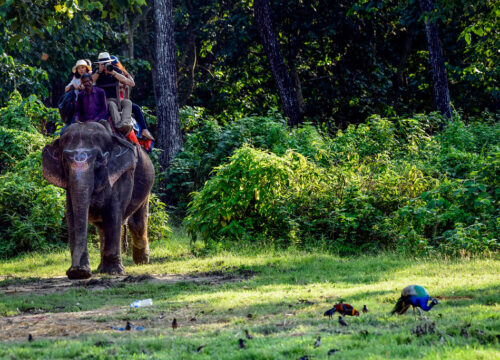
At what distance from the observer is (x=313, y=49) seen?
2452 cm

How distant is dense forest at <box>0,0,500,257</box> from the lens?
38.5 feet

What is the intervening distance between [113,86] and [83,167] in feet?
6.48

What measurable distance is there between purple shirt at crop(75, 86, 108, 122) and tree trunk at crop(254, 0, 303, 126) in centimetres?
943

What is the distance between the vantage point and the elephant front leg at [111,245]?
10094 mm

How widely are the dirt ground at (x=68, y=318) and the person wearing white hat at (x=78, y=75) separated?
2.67 m

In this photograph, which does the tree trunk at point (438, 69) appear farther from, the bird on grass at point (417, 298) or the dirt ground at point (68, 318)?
the bird on grass at point (417, 298)

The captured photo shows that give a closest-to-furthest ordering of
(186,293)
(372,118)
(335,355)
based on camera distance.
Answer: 1. (335,355)
2. (186,293)
3. (372,118)

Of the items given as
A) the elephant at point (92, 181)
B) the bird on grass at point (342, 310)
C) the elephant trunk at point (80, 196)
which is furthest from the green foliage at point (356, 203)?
the bird on grass at point (342, 310)

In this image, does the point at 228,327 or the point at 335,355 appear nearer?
the point at 335,355

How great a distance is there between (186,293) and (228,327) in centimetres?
220

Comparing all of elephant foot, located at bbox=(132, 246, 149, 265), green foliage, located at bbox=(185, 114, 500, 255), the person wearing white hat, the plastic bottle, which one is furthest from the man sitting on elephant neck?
the plastic bottle

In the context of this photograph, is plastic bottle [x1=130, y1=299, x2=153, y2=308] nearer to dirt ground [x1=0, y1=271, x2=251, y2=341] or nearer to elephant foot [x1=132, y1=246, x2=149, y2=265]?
dirt ground [x1=0, y1=271, x2=251, y2=341]

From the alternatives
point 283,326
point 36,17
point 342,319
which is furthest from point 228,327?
point 36,17

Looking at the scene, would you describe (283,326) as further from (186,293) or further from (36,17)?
(36,17)
